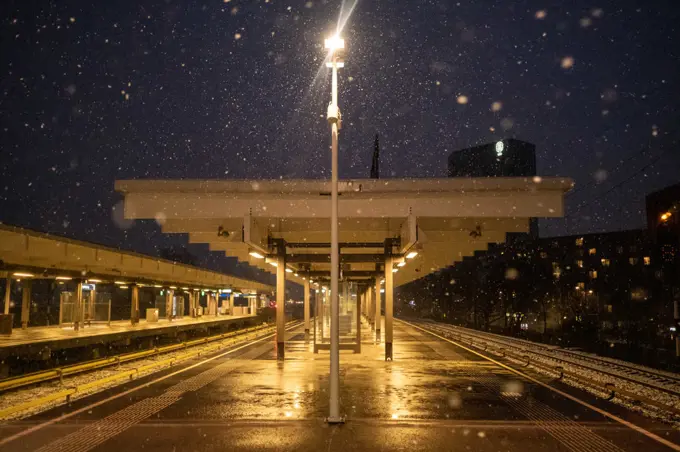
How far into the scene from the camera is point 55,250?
26.2m

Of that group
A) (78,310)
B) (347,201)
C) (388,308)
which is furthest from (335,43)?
(78,310)

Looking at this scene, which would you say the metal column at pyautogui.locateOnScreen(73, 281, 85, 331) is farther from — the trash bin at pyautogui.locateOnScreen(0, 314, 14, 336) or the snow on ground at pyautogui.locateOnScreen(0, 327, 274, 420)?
the snow on ground at pyautogui.locateOnScreen(0, 327, 274, 420)

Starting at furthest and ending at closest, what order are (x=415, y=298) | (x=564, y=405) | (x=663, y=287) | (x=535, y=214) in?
1. (x=415, y=298)
2. (x=663, y=287)
3. (x=535, y=214)
4. (x=564, y=405)

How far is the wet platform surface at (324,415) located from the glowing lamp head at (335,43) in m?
6.64

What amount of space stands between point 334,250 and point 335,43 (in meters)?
3.76

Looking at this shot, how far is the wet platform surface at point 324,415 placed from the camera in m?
9.04

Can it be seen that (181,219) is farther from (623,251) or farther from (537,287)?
(623,251)

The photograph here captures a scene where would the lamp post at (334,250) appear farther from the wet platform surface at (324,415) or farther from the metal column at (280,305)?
the metal column at (280,305)

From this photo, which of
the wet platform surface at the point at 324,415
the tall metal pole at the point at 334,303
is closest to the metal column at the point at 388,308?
the wet platform surface at the point at 324,415

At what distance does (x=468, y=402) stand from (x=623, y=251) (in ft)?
251

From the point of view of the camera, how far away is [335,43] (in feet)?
36.2

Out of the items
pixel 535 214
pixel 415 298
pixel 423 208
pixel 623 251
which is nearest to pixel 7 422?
pixel 423 208

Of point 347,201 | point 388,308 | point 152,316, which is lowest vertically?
point 152,316

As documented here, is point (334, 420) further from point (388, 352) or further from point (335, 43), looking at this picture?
point (388, 352)
